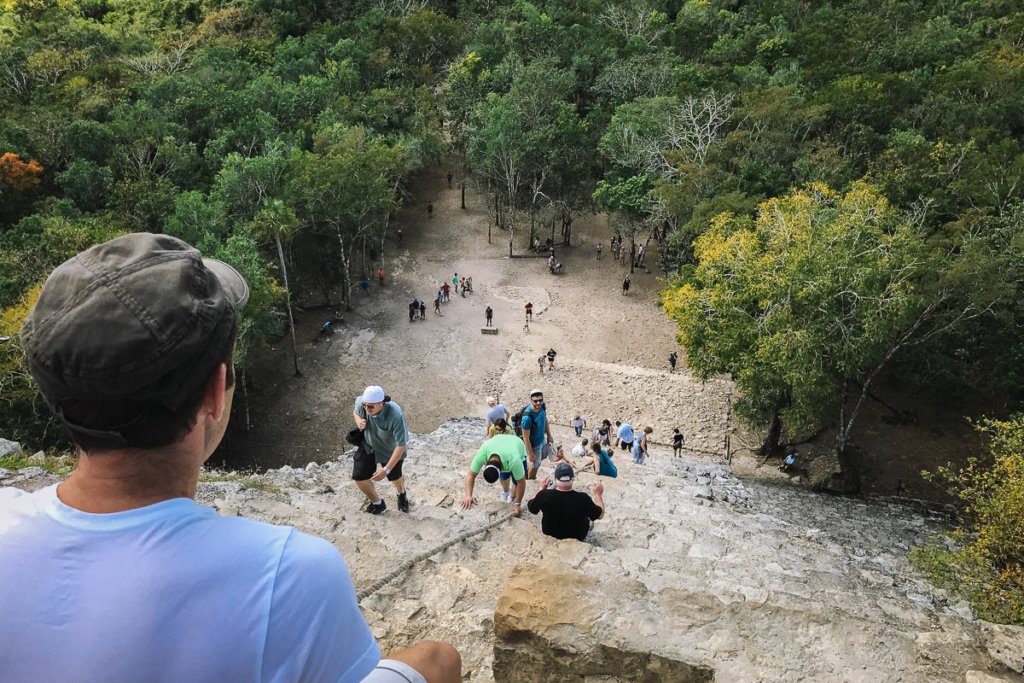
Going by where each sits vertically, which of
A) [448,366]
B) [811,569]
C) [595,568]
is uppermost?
[595,568]

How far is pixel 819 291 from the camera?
17500 millimetres

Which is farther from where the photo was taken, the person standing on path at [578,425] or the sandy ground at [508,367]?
the sandy ground at [508,367]

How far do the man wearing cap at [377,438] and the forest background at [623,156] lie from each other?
28.4 feet

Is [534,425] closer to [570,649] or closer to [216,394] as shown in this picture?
[570,649]

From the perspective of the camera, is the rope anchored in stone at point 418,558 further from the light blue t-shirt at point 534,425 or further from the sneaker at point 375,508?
the light blue t-shirt at point 534,425

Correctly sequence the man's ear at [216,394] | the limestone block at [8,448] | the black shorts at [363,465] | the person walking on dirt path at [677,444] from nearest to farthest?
the man's ear at [216,394] → the black shorts at [363,465] → the limestone block at [8,448] → the person walking on dirt path at [677,444]

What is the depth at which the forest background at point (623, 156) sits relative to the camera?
62.4 feet

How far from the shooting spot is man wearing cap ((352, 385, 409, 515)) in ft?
29.5

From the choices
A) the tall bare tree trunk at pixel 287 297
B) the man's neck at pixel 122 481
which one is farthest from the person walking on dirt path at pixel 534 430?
the tall bare tree trunk at pixel 287 297

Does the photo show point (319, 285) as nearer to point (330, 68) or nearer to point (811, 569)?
point (330, 68)

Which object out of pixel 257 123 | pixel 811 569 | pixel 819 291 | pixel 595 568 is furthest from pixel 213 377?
pixel 257 123

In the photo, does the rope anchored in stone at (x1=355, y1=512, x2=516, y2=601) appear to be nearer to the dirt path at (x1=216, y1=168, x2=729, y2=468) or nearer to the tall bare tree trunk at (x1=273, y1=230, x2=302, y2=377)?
the dirt path at (x1=216, y1=168, x2=729, y2=468)

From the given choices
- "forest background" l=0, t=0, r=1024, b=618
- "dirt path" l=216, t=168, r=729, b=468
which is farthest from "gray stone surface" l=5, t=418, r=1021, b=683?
"dirt path" l=216, t=168, r=729, b=468

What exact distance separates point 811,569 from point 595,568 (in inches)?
176
